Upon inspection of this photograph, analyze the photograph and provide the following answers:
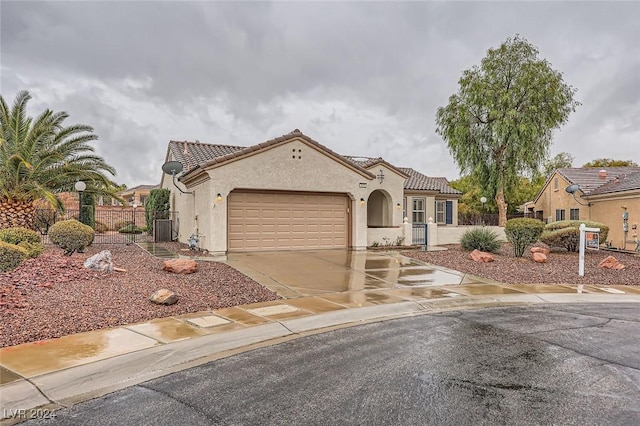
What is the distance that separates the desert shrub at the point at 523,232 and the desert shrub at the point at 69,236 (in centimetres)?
1557

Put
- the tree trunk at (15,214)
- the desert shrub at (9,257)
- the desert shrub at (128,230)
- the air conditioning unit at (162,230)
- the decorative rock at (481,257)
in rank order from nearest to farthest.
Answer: the desert shrub at (9,257), the tree trunk at (15,214), the decorative rock at (481,257), the air conditioning unit at (162,230), the desert shrub at (128,230)

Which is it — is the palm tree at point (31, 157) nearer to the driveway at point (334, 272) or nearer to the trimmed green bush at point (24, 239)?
the trimmed green bush at point (24, 239)

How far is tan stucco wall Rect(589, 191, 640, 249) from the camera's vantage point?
20.7 m

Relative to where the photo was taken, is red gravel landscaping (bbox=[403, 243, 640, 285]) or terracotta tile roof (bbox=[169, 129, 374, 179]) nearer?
red gravel landscaping (bbox=[403, 243, 640, 285])

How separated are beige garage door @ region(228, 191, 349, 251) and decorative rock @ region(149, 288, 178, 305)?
8.10m

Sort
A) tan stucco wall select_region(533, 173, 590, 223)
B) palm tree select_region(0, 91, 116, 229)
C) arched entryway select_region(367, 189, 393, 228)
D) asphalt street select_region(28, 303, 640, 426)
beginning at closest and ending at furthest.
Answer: asphalt street select_region(28, 303, 640, 426) → palm tree select_region(0, 91, 116, 229) → arched entryway select_region(367, 189, 393, 228) → tan stucco wall select_region(533, 173, 590, 223)

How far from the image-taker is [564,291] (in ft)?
35.8

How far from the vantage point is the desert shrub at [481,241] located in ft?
57.6

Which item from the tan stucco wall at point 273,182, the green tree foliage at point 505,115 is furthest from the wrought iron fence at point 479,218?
the tan stucco wall at point 273,182

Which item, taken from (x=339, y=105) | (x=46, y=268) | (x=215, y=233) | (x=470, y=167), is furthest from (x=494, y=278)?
(x=339, y=105)

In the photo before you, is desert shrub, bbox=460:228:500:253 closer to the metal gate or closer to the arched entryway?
the arched entryway

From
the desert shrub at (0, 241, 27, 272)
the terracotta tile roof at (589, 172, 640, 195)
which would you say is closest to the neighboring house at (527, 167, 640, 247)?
the terracotta tile roof at (589, 172, 640, 195)

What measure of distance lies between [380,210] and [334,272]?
12.7 m

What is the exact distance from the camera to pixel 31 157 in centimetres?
1452
